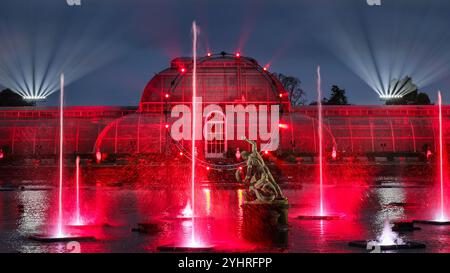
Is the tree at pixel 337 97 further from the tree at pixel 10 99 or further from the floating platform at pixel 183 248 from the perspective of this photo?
the floating platform at pixel 183 248

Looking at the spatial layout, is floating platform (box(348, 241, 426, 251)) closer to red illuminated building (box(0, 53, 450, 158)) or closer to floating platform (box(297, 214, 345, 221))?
floating platform (box(297, 214, 345, 221))

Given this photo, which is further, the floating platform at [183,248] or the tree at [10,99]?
the tree at [10,99]

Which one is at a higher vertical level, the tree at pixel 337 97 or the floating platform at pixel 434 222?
the tree at pixel 337 97

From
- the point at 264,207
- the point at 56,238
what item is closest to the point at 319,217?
the point at 264,207

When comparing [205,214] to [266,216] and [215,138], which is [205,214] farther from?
[215,138]

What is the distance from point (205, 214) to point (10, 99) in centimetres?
9790

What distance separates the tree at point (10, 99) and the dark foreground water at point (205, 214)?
254 ft

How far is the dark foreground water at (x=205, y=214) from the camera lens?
2050 cm

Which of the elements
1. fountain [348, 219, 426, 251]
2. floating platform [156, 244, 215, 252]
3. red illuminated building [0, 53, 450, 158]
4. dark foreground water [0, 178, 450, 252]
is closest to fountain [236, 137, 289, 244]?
dark foreground water [0, 178, 450, 252]

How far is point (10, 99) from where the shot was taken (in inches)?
4786

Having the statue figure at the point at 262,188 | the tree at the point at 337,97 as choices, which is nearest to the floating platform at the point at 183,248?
the statue figure at the point at 262,188

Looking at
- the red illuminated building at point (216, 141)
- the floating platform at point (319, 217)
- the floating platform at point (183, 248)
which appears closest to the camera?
the floating platform at point (183, 248)

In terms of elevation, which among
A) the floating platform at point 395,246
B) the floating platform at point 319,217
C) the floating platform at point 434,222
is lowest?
the floating platform at point 395,246
